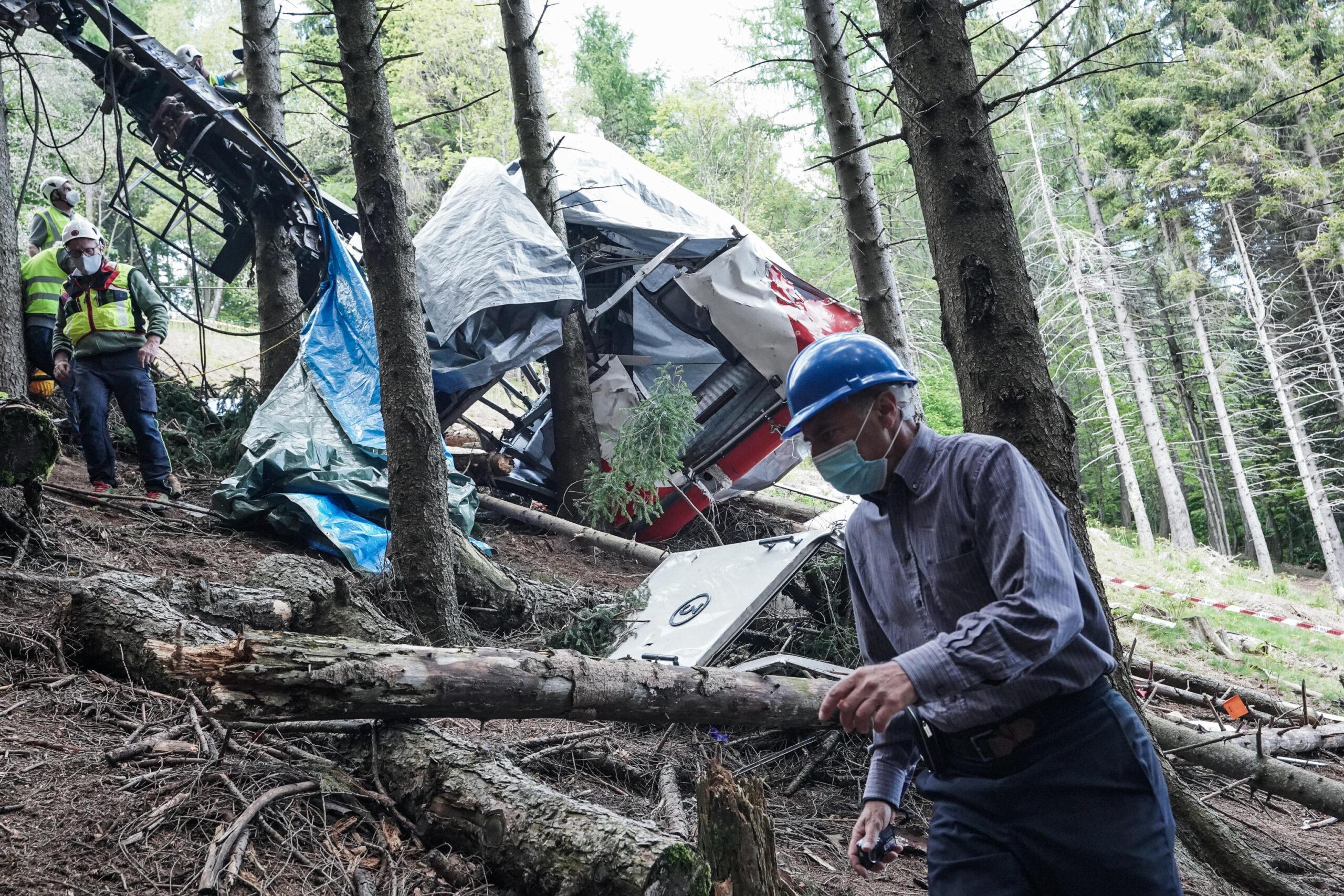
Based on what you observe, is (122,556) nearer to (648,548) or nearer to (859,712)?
(648,548)

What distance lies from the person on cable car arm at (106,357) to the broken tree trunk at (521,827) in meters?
4.37

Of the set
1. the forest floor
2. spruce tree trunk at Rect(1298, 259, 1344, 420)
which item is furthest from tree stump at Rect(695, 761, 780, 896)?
spruce tree trunk at Rect(1298, 259, 1344, 420)

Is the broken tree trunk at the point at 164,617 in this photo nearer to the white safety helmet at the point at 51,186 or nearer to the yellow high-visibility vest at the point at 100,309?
the yellow high-visibility vest at the point at 100,309

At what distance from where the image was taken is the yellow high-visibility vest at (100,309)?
6.70m

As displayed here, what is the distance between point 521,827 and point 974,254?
8.84 ft

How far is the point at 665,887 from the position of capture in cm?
255

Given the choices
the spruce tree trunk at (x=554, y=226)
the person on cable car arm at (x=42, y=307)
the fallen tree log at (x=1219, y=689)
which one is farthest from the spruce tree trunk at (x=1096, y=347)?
the person on cable car arm at (x=42, y=307)

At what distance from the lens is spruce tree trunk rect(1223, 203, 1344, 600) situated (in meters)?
20.6

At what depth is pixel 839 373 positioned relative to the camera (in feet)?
6.93

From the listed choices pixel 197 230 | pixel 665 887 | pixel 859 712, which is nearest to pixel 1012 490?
pixel 859 712

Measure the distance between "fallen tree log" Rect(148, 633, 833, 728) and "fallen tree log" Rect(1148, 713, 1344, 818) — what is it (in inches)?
72.4

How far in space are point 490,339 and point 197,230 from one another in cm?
2845

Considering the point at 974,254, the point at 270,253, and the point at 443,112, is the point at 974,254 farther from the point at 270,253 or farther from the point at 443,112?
the point at 270,253

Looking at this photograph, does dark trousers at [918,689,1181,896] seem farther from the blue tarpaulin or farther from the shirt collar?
the blue tarpaulin
